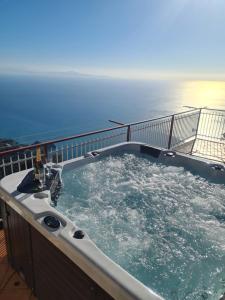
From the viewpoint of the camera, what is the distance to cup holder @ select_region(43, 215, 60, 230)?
1532mm

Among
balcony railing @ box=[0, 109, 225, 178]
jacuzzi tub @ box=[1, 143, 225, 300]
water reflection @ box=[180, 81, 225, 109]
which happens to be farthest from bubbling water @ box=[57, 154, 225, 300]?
water reflection @ box=[180, 81, 225, 109]

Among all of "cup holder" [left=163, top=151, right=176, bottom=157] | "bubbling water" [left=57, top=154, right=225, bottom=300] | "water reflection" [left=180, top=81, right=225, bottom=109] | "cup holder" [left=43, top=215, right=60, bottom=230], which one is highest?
"cup holder" [left=43, top=215, right=60, bottom=230]

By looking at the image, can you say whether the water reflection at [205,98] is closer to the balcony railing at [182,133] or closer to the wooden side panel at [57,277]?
the balcony railing at [182,133]

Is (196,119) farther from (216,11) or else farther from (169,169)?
(169,169)

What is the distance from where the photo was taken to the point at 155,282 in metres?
1.59

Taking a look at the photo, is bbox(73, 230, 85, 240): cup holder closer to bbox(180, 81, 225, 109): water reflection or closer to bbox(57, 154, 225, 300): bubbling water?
bbox(57, 154, 225, 300): bubbling water

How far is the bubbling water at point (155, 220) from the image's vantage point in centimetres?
167

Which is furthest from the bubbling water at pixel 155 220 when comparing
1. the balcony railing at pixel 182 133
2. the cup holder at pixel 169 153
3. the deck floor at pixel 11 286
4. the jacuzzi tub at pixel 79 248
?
the balcony railing at pixel 182 133

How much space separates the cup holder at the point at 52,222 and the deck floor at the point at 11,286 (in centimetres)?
82

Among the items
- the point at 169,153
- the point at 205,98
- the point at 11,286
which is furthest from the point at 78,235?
the point at 205,98

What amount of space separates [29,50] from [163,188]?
126ft

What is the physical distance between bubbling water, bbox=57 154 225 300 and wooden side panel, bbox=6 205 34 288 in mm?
500

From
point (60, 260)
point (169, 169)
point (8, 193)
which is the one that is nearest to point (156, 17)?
point (169, 169)

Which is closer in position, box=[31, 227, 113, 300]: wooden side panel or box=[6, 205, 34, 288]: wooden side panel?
box=[31, 227, 113, 300]: wooden side panel
